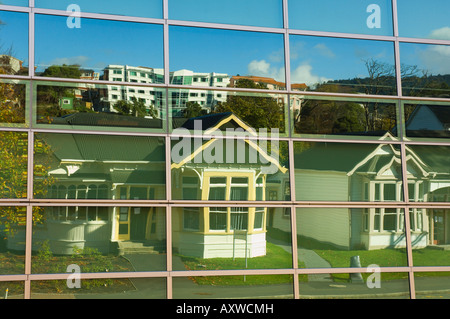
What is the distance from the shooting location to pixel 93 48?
9516mm

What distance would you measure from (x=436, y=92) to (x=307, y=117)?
2.43 meters

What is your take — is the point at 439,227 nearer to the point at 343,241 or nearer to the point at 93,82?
the point at 343,241

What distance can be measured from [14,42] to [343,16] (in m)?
→ 5.32

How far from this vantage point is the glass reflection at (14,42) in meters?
9.27

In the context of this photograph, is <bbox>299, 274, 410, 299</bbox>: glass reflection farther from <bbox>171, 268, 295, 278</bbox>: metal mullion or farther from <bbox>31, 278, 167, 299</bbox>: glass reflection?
<bbox>31, 278, 167, 299</bbox>: glass reflection

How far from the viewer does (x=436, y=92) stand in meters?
10.7

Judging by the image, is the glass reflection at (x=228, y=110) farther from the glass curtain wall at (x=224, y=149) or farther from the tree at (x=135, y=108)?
the tree at (x=135, y=108)

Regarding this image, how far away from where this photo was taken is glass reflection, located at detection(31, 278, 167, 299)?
9086 mm

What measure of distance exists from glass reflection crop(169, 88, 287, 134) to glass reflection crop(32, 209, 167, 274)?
1595 millimetres

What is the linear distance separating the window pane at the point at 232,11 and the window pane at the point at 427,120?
2.70 meters

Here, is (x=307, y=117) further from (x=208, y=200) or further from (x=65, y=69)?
(x=65, y=69)

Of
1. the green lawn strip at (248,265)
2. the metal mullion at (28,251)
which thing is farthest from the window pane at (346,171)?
the metal mullion at (28,251)

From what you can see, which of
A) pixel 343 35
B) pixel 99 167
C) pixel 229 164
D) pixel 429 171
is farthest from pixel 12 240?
pixel 429 171
